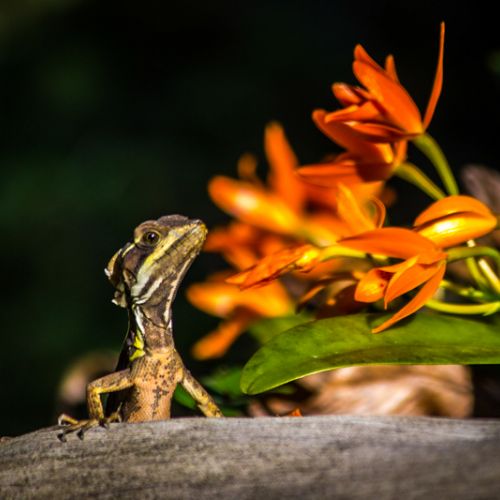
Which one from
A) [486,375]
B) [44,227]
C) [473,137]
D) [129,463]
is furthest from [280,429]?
[44,227]

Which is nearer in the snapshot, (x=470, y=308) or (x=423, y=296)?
(x=423, y=296)

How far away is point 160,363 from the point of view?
48.4 inches

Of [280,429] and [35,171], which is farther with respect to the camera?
[35,171]

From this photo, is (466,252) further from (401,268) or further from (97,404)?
(97,404)

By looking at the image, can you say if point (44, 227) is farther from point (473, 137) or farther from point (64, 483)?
point (64, 483)

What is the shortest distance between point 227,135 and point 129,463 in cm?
284

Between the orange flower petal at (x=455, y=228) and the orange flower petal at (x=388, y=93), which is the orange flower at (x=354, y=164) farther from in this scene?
the orange flower petal at (x=455, y=228)

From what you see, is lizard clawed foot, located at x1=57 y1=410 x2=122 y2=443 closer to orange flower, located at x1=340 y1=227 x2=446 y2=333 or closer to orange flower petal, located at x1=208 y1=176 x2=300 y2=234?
orange flower, located at x1=340 y1=227 x2=446 y2=333

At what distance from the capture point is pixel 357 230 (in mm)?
1067

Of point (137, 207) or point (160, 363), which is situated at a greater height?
point (137, 207)

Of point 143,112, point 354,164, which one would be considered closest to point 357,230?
point 354,164

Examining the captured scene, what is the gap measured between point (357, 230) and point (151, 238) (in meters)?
0.26

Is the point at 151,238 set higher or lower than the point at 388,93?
lower

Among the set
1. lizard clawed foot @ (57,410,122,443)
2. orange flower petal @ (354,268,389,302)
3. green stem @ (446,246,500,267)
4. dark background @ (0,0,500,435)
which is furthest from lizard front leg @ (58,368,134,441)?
dark background @ (0,0,500,435)
